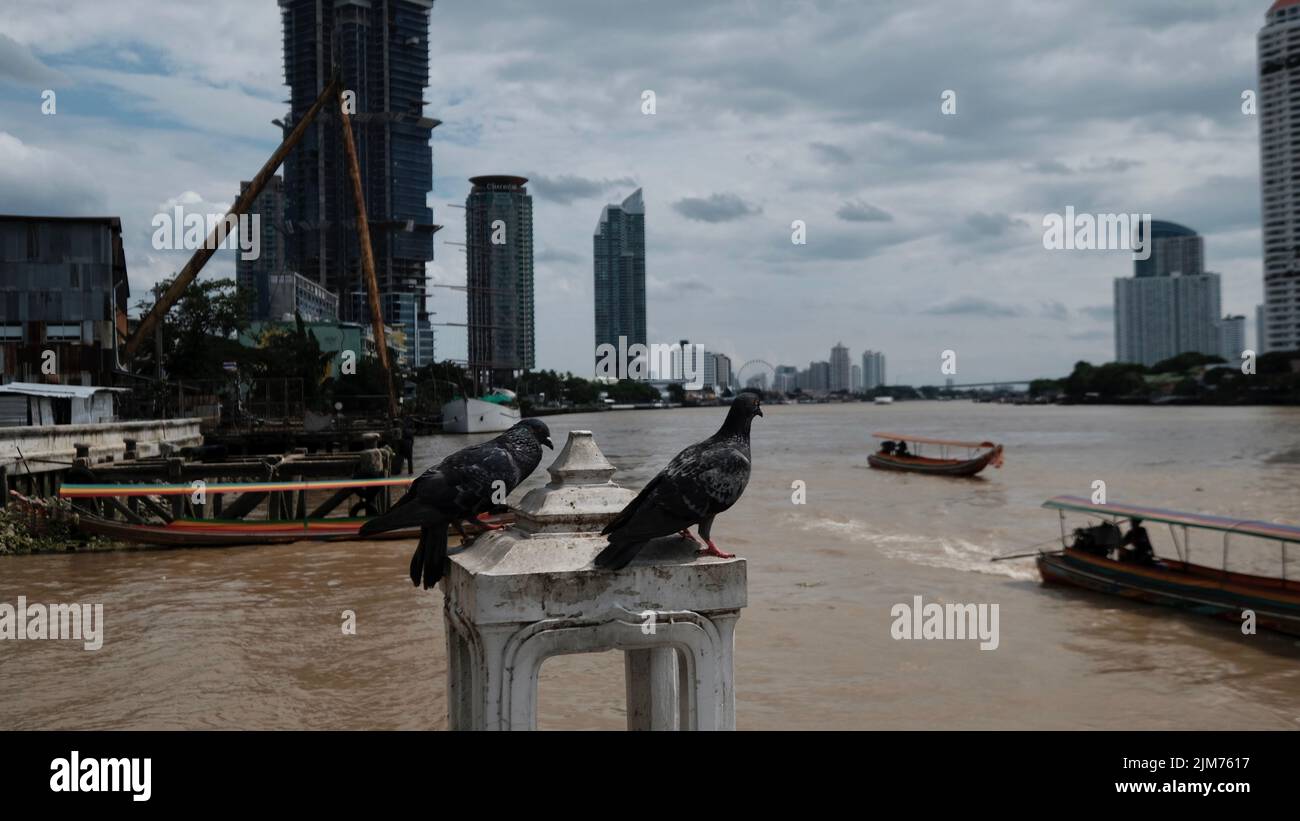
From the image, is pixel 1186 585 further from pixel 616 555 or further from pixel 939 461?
pixel 939 461

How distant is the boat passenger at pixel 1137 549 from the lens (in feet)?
58.6

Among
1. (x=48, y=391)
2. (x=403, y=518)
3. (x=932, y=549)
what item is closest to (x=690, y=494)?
(x=403, y=518)

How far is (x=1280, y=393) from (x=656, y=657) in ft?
474

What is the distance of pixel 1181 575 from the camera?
16594mm

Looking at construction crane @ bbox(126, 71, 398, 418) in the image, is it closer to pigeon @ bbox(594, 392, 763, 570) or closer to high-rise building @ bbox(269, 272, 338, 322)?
pigeon @ bbox(594, 392, 763, 570)

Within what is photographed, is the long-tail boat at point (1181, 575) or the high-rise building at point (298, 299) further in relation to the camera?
the high-rise building at point (298, 299)

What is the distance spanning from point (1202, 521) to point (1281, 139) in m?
146

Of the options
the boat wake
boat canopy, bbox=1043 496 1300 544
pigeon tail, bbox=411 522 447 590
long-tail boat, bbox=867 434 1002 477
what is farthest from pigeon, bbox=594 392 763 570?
long-tail boat, bbox=867 434 1002 477

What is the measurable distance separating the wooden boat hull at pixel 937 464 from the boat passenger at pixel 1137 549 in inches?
989

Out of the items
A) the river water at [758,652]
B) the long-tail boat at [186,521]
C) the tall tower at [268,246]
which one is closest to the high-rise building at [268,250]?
the tall tower at [268,246]

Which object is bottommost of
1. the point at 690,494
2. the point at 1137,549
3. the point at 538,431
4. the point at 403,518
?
the point at 1137,549

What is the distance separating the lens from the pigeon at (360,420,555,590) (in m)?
4.02

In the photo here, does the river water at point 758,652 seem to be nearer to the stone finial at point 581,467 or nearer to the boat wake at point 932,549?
the boat wake at point 932,549

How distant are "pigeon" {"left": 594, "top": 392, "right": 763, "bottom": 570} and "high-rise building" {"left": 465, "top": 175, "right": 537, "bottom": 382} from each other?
11676 cm
